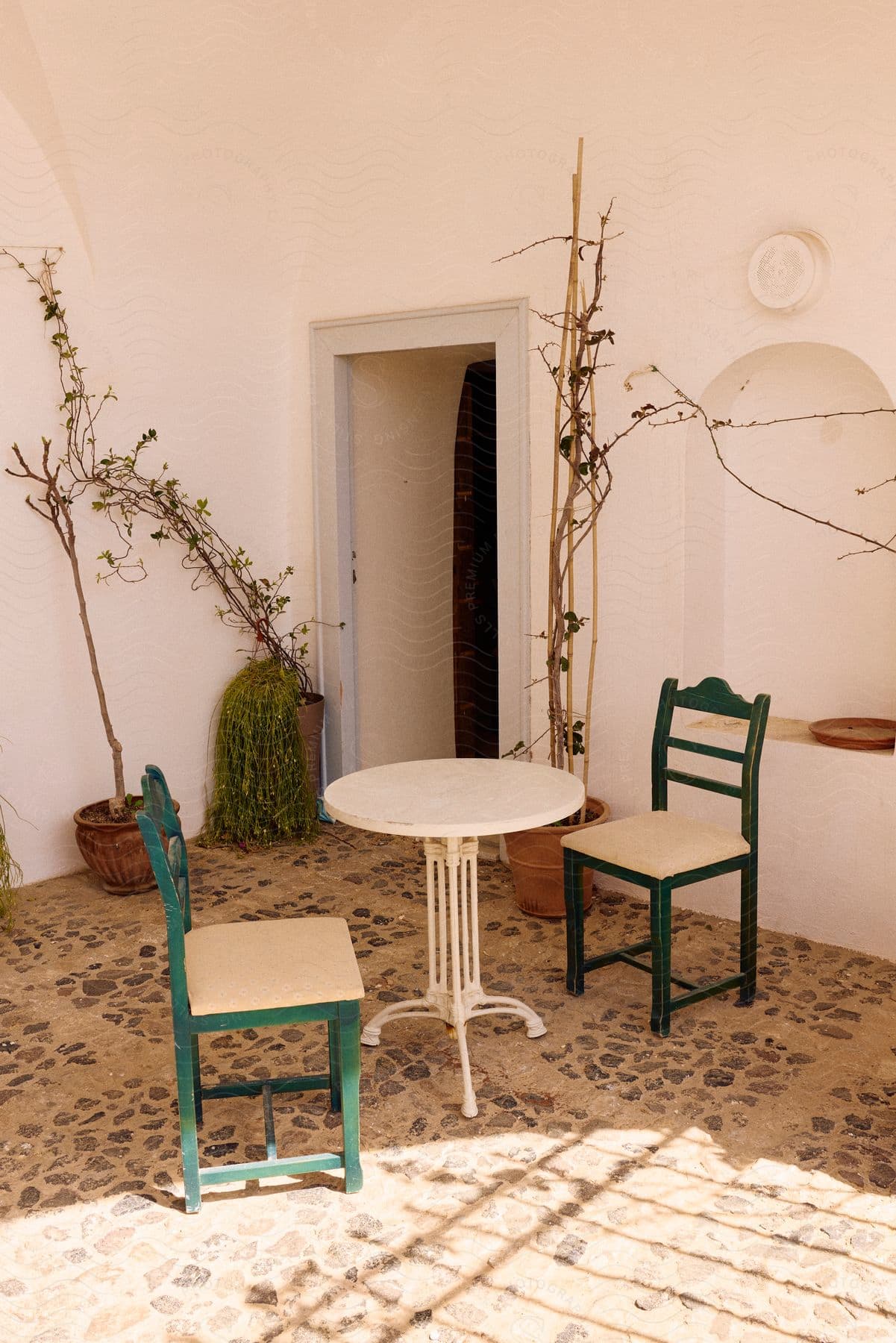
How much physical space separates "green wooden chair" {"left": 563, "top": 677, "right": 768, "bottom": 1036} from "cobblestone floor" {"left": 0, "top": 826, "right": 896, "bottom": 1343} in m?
0.11

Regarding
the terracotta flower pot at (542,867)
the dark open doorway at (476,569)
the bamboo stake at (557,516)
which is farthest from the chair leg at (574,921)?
the dark open doorway at (476,569)

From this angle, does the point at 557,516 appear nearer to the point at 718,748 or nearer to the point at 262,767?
the point at 718,748

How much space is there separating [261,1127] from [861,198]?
316 cm

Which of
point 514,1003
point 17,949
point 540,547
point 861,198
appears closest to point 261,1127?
point 514,1003

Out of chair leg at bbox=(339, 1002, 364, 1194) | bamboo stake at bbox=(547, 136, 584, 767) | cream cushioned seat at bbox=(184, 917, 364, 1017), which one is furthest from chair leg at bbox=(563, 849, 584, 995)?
chair leg at bbox=(339, 1002, 364, 1194)

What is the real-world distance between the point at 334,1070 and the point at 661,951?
3.16 feet

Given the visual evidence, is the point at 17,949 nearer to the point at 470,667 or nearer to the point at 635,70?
the point at 470,667

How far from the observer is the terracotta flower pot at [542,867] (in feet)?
13.6

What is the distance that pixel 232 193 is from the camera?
4.86m

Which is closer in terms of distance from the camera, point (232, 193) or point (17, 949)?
point (17, 949)

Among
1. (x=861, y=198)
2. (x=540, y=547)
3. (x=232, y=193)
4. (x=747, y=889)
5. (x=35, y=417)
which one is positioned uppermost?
(x=232, y=193)

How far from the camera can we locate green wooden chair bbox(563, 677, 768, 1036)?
129 inches

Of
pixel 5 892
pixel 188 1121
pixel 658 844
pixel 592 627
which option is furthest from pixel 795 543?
pixel 5 892

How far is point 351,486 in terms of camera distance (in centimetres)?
529
